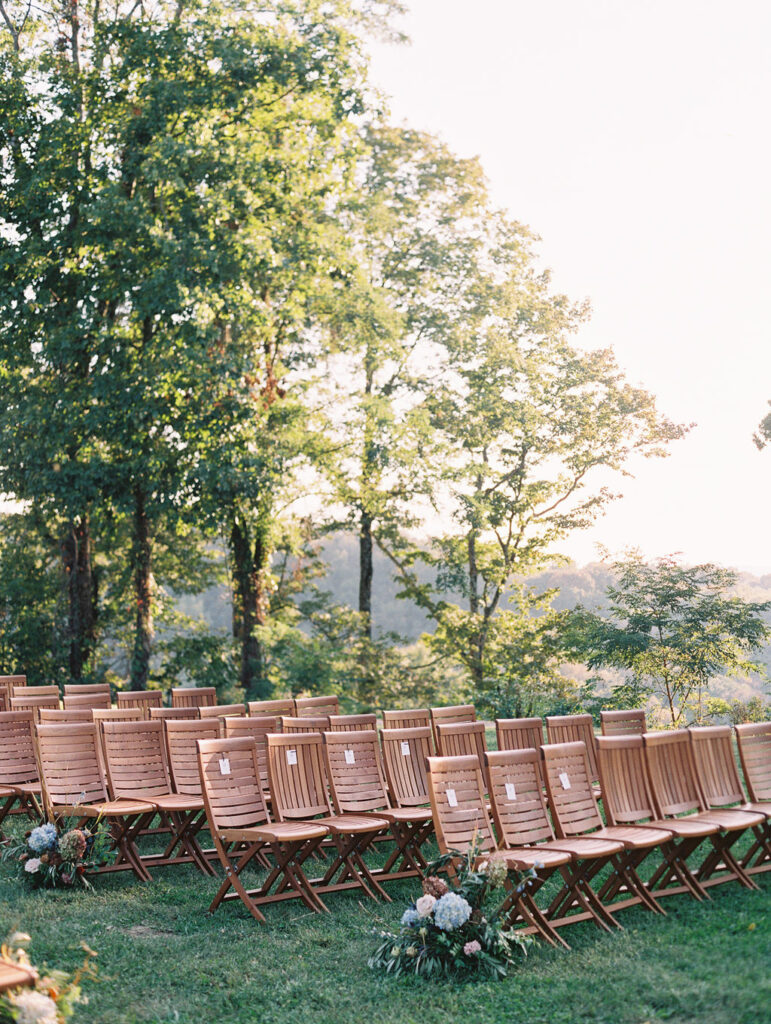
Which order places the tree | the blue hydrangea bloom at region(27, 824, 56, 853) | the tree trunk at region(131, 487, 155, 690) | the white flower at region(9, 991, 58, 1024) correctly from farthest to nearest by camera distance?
the tree trunk at region(131, 487, 155, 690) < the tree < the blue hydrangea bloom at region(27, 824, 56, 853) < the white flower at region(9, 991, 58, 1024)

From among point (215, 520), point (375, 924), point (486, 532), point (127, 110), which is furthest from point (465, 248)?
point (375, 924)

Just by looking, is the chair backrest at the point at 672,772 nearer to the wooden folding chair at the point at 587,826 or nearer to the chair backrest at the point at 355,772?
the wooden folding chair at the point at 587,826

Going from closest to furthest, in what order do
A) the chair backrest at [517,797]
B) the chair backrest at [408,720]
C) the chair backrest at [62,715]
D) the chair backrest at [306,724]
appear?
the chair backrest at [517,797]
the chair backrest at [306,724]
the chair backrest at [62,715]
the chair backrest at [408,720]

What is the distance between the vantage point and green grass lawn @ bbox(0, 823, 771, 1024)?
4.53 metres

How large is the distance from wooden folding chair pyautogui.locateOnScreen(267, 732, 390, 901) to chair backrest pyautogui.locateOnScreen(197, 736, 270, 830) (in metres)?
0.14

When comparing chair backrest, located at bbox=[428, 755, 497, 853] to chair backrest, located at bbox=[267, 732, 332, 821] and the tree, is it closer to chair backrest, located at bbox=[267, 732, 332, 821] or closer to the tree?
chair backrest, located at bbox=[267, 732, 332, 821]

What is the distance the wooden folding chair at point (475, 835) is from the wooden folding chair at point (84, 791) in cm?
220

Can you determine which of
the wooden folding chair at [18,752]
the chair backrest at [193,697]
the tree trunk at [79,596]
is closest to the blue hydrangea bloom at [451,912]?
the wooden folding chair at [18,752]

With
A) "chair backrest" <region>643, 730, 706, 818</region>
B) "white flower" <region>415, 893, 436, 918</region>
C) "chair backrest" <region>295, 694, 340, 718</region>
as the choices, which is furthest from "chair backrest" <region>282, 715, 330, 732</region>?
"white flower" <region>415, 893, 436, 918</region>

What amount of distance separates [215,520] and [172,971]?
12326 mm

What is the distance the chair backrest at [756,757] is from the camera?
7.17 m

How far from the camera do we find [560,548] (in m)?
24.1

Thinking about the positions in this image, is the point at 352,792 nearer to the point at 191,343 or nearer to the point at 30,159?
the point at 191,343

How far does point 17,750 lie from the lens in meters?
8.27
